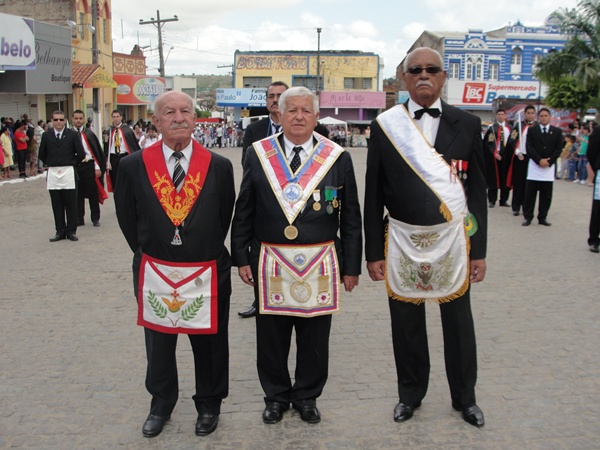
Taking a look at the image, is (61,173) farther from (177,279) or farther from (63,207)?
(177,279)

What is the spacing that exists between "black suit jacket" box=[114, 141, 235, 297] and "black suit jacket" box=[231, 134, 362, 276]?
113 mm

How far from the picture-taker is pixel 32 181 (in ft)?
63.5

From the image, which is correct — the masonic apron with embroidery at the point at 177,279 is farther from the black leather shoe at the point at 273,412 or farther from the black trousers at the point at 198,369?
the black leather shoe at the point at 273,412

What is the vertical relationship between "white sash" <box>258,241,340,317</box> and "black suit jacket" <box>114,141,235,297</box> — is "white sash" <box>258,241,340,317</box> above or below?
below

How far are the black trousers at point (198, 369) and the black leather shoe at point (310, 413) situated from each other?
49 cm

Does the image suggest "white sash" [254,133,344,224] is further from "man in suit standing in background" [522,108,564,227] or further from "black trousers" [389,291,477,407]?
"man in suit standing in background" [522,108,564,227]

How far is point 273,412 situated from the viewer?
4133 millimetres

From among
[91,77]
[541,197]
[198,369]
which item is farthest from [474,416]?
[91,77]

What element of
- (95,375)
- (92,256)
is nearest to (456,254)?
(95,375)

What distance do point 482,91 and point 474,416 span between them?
50.5 metres

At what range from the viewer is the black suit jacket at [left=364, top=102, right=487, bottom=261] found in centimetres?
390

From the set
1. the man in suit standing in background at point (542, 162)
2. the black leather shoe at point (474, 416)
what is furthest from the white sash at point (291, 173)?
the man in suit standing in background at point (542, 162)

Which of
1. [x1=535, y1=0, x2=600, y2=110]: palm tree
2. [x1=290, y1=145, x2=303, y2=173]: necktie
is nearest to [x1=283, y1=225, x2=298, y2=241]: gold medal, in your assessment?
[x1=290, y1=145, x2=303, y2=173]: necktie

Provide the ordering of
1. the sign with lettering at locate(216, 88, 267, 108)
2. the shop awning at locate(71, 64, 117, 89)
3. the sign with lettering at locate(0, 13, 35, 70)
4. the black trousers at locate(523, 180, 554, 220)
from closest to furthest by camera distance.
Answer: the black trousers at locate(523, 180, 554, 220)
the sign with lettering at locate(0, 13, 35, 70)
the shop awning at locate(71, 64, 117, 89)
the sign with lettering at locate(216, 88, 267, 108)
